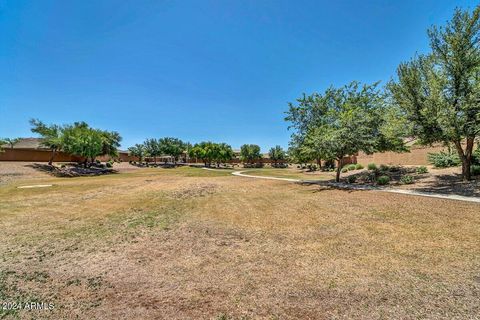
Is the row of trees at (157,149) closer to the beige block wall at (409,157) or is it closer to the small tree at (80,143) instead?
the small tree at (80,143)

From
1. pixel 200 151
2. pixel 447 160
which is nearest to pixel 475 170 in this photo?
pixel 447 160

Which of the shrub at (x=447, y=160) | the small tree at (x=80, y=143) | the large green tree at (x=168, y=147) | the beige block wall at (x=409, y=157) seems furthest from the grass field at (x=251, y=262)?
the large green tree at (x=168, y=147)

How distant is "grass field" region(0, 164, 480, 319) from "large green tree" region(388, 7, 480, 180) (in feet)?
16.8

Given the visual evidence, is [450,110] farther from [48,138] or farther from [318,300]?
[48,138]

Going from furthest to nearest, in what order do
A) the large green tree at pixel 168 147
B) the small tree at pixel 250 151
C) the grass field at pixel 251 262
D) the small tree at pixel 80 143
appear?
the small tree at pixel 250 151 < the large green tree at pixel 168 147 < the small tree at pixel 80 143 < the grass field at pixel 251 262

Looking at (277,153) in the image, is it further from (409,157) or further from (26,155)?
(26,155)

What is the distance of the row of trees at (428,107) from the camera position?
1277 cm

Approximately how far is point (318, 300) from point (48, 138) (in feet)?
162

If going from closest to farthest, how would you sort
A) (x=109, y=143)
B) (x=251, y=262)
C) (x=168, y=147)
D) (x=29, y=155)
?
(x=251, y=262)
(x=29, y=155)
(x=109, y=143)
(x=168, y=147)

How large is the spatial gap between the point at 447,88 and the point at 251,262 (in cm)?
1582

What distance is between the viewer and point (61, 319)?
3996 millimetres

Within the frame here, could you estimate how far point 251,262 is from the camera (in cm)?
608

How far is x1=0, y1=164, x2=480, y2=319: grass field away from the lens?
423 centimetres

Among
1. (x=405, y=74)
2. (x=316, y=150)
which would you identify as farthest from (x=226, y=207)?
(x=405, y=74)
